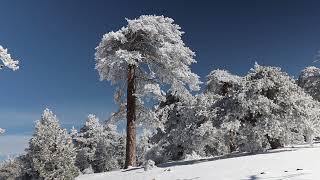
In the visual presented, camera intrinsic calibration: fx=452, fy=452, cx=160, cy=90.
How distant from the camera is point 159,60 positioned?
964 inches

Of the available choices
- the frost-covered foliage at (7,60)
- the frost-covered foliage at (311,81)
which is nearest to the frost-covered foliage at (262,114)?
the frost-covered foliage at (7,60)

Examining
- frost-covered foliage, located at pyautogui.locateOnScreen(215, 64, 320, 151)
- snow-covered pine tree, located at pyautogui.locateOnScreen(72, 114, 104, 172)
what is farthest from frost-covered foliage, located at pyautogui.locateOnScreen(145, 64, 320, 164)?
snow-covered pine tree, located at pyautogui.locateOnScreen(72, 114, 104, 172)

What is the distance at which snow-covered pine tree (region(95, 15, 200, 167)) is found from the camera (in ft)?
77.1

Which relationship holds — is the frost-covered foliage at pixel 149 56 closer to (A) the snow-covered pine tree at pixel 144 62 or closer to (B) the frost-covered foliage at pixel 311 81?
(A) the snow-covered pine tree at pixel 144 62

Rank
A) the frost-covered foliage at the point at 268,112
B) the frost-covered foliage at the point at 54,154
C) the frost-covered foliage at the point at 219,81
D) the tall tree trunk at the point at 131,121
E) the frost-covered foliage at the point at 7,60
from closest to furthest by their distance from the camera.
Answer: the frost-covered foliage at the point at 7,60 < the frost-covered foliage at the point at 268,112 < the tall tree trunk at the point at 131,121 < the frost-covered foliage at the point at 54,154 < the frost-covered foliage at the point at 219,81

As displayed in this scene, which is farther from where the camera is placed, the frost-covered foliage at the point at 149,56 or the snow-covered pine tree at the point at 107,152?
the snow-covered pine tree at the point at 107,152

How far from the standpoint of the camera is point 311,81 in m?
47.8

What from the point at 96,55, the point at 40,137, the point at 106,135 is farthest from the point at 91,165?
the point at 96,55

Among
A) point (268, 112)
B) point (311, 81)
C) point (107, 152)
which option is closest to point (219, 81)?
point (311, 81)

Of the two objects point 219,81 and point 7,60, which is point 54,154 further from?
point 7,60

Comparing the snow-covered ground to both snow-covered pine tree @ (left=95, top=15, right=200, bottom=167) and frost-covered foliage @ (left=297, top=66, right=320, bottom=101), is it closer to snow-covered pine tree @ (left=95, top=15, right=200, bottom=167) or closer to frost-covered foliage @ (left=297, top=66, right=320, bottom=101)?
snow-covered pine tree @ (left=95, top=15, right=200, bottom=167)

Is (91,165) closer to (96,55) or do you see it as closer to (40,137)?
(40,137)

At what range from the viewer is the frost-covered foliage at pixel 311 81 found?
151ft

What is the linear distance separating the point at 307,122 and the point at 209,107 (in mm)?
4465
